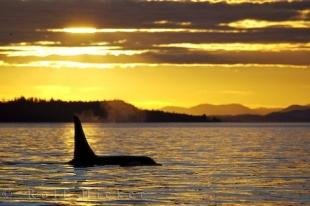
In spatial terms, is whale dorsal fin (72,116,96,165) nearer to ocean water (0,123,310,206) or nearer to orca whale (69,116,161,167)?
orca whale (69,116,161,167)

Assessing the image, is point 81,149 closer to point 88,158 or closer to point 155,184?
point 88,158

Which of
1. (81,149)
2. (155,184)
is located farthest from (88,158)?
(155,184)

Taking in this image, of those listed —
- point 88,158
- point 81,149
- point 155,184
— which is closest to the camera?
point 155,184

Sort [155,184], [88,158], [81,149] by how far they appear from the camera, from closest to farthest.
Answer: [155,184] < [81,149] < [88,158]

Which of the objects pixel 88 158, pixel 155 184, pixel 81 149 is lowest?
pixel 155 184

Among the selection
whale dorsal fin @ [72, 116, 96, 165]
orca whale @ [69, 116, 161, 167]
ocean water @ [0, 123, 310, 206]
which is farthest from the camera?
orca whale @ [69, 116, 161, 167]

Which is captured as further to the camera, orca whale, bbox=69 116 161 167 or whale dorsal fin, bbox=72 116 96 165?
orca whale, bbox=69 116 161 167

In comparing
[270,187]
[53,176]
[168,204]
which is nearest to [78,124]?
[53,176]

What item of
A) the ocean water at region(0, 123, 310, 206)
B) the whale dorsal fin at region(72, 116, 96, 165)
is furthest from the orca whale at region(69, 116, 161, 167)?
the ocean water at region(0, 123, 310, 206)

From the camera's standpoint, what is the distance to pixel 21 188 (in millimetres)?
41656

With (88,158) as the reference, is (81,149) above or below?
above

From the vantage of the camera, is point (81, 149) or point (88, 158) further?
point (88, 158)

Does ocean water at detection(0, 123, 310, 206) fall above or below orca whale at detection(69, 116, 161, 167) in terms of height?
below

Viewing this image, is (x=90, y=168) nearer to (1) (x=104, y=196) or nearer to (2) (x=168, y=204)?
(1) (x=104, y=196)
